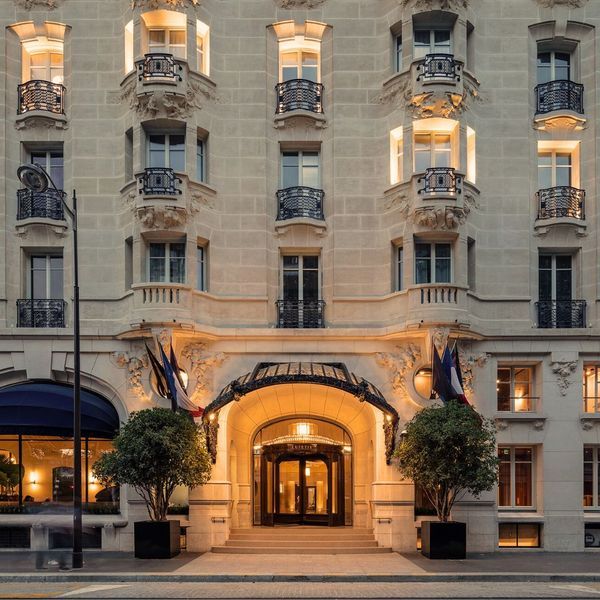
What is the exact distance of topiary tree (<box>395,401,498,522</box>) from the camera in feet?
72.8

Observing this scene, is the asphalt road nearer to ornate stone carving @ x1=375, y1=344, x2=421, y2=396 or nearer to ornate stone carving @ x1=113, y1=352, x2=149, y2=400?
ornate stone carving @ x1=113, y1=352, x2=149, y2=400

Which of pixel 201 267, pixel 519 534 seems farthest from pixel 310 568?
pixel 201 267

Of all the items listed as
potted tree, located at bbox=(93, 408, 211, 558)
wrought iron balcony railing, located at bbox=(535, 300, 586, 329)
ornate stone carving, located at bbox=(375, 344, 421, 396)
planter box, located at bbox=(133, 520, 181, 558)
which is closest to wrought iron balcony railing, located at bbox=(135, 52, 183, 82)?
potted tree, located at bbox=(93, 408, 211, 558)

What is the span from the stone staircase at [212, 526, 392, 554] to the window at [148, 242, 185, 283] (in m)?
8.56

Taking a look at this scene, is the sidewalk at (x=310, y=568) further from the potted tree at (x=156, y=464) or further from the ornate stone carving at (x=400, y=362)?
the ornate stone carving at (x=400, y=362)

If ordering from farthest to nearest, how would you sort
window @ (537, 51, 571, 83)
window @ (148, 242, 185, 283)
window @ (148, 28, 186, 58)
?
window @ (537, 51, 571, 83) < window @ (148, 28, 186, 58) < window @ (148, 242, 185, 283)

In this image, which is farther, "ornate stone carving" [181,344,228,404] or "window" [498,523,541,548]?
"window" [498,523,541,548]

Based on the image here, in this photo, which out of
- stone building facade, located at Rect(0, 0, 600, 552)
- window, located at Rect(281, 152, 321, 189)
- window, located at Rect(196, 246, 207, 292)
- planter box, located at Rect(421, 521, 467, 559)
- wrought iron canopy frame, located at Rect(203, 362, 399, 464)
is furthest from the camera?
window, located at Rect(281, 152, 321, 189)

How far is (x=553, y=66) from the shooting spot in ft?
89.8

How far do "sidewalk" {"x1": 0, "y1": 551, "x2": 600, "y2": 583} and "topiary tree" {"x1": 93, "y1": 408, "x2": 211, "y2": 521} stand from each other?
2.13 metres

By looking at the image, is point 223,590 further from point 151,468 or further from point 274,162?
point 274,162

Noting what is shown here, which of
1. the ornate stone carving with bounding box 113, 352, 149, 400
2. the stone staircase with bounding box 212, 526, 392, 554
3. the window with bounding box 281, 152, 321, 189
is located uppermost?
the window with bounding box 281, 152, 321, 189

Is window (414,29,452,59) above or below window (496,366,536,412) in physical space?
above

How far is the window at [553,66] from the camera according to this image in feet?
89.8
